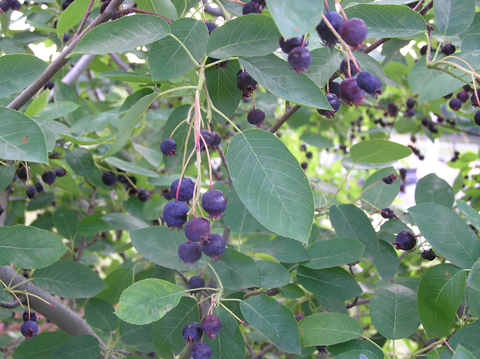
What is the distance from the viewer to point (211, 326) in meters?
0.86

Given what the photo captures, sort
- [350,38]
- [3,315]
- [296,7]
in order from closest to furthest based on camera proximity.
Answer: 1. [296,7]
2. [350,38]
3. [3,315]

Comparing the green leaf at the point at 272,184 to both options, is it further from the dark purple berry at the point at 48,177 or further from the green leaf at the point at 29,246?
the dark purple berry at the point at 48,177

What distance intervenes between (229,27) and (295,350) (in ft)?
2.33

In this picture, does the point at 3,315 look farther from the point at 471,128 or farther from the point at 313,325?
the point at 471,128

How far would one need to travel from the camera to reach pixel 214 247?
0.80 meters

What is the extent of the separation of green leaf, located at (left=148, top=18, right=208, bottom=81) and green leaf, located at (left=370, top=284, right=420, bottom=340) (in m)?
0.76

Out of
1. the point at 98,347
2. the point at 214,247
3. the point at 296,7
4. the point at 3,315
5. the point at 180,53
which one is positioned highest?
the point at 296,7

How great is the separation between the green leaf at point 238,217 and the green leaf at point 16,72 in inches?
24.7

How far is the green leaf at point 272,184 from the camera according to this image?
0.71 m

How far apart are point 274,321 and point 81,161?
959mm

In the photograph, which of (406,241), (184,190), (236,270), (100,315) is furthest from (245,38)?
(100,315)

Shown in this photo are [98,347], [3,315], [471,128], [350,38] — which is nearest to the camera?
[350,38]

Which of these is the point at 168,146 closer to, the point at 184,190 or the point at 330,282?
the point at 184,190

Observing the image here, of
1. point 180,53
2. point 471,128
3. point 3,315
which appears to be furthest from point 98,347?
point 471,128
